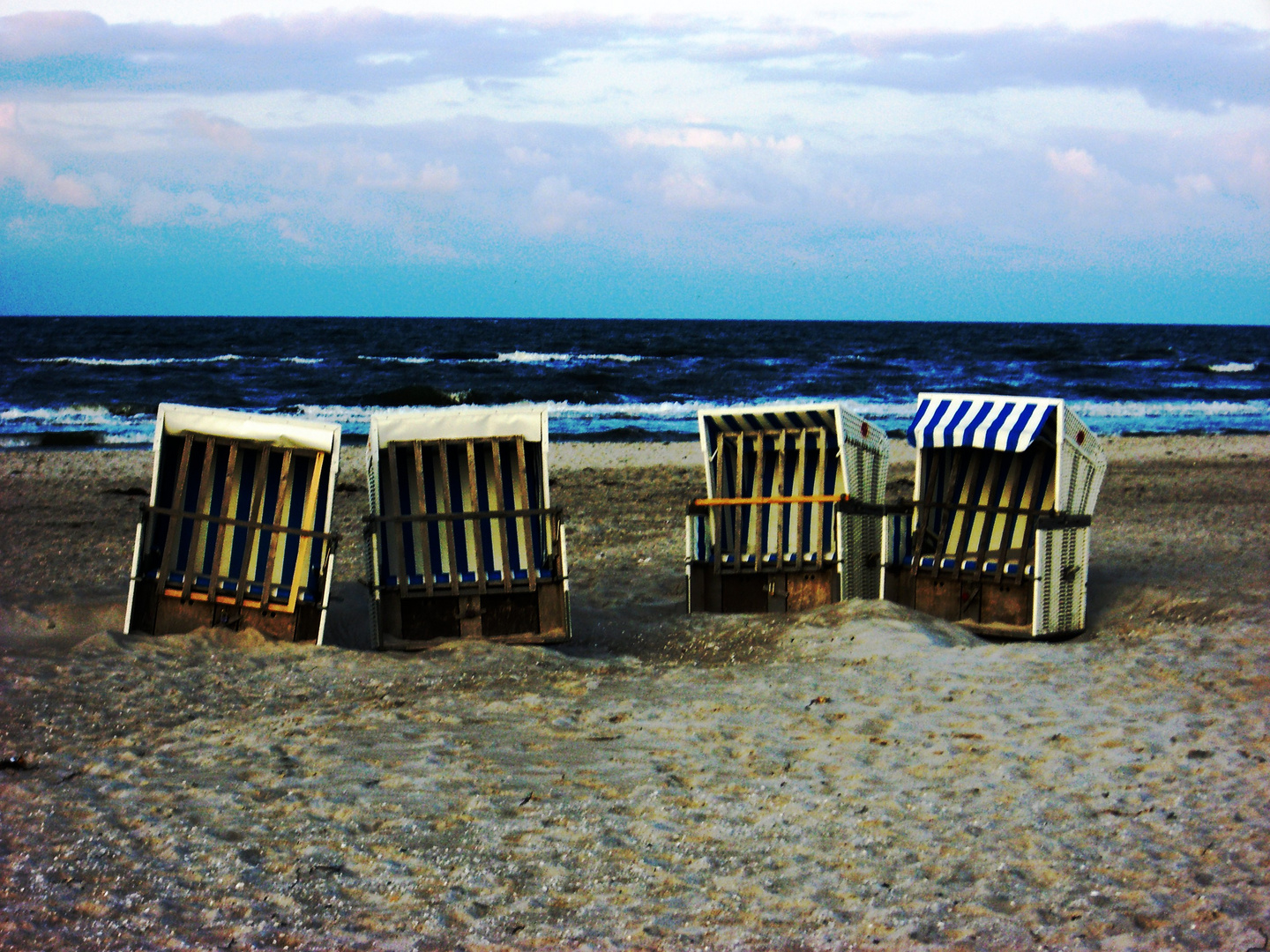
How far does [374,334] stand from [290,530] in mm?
54451

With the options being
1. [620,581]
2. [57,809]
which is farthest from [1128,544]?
[57,809]

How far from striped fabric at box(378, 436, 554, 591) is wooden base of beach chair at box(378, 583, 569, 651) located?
0.10m

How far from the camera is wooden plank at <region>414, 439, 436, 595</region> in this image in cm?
700

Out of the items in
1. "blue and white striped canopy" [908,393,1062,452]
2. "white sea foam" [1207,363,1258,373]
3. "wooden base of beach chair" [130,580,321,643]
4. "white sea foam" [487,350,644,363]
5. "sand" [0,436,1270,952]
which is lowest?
"sand" [0,436,1270,952]

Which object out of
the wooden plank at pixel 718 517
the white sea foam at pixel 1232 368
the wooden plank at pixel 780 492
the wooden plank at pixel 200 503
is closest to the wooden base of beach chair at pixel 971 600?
the wooden plank at pixel 780 492

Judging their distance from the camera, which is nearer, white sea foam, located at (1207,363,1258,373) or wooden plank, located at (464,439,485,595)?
wooden plank, located at (464,439,485,595)

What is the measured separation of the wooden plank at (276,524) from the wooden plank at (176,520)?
558mm

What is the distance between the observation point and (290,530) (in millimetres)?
6848

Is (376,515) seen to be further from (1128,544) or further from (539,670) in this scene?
(1128,544)

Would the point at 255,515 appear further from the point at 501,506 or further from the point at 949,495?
the point at 949,495

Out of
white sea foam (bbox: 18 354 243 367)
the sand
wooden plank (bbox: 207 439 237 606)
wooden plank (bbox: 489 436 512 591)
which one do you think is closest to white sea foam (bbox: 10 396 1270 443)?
white sea foam (bbox: 18 354 243 367)

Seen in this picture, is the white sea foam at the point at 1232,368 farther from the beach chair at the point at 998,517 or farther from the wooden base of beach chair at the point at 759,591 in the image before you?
the wooden base of beach chair at the point at 759,591

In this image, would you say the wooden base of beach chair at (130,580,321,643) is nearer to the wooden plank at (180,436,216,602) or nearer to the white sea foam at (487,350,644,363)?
the wooden plank at (180,436,216,602)

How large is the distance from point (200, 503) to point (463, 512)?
166 cm
